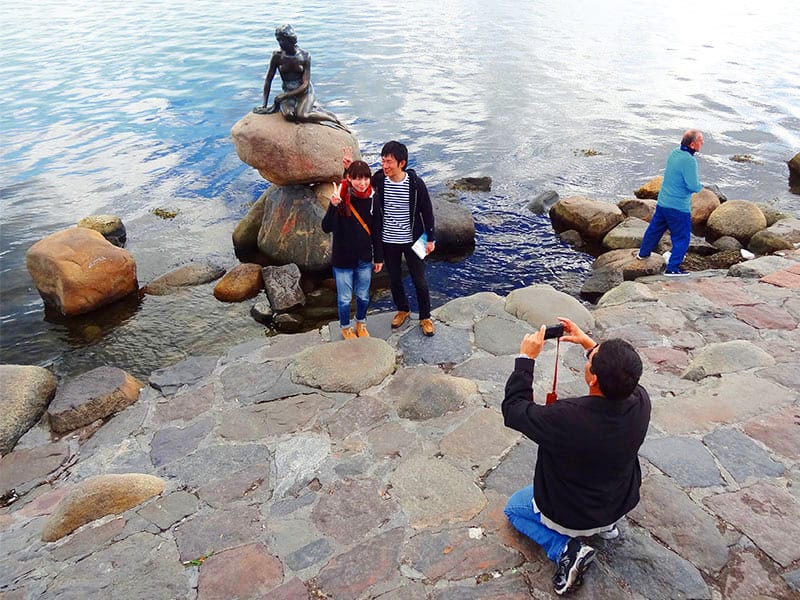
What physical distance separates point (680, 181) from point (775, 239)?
11.7 feet

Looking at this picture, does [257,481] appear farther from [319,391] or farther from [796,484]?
[796,484]

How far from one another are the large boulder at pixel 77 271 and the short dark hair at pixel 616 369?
8588mm

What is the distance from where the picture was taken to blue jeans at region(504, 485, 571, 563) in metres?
3.24

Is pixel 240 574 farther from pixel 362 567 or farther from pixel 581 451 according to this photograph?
pixel 581 451

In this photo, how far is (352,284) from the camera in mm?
6320

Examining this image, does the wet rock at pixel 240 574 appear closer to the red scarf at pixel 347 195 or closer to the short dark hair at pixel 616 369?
the short dark hair at pixel 616 369

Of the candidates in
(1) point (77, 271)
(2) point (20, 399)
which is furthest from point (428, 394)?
(1) point (77, 271)

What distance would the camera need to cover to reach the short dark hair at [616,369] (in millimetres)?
2660

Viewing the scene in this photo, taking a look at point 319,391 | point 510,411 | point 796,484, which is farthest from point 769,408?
point 319,391

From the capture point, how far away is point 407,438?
474cm

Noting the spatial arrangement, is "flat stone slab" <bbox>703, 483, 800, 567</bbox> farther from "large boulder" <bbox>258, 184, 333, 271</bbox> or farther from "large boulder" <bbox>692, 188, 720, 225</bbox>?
"large boulder" <bbox>692, 188, 720, 225</bbox>

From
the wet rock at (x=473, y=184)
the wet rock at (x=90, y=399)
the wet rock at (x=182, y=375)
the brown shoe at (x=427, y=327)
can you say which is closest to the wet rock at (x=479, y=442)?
the brown shoe at (x=427, y=327)

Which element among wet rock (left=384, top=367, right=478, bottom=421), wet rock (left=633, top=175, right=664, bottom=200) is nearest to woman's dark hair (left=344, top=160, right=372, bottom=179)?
wet rock (left=384, top=367, right=478, bottom=421)

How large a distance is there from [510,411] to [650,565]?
1308mm
